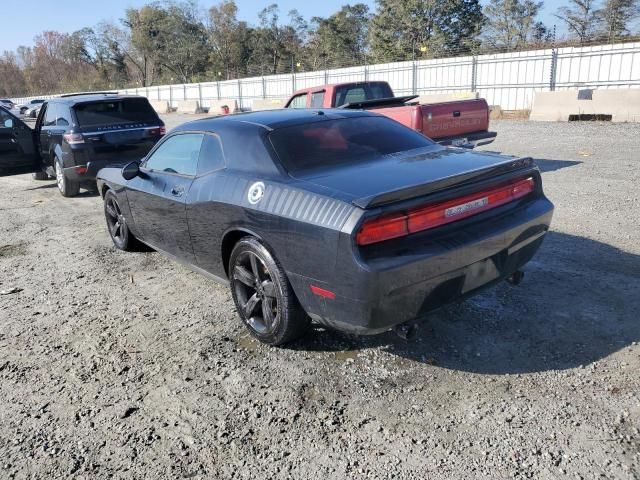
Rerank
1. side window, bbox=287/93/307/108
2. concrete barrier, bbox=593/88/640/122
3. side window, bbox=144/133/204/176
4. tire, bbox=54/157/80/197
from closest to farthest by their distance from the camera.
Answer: side window, bbox=144/133/204/176 → tire, bbox=54/157/80/197 → side window, bbox=287/93/307/108 → concrete barrier, bbox=593/88/640/122

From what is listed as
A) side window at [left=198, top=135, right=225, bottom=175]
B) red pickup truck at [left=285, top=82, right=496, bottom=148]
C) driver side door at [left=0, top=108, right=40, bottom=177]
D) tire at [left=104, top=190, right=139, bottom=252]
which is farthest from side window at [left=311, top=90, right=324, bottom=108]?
side window at [left=198, top=135, right=225, bottom=175]

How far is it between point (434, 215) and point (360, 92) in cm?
754

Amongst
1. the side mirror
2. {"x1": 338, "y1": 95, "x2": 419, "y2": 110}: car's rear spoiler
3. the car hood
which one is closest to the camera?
the car hood

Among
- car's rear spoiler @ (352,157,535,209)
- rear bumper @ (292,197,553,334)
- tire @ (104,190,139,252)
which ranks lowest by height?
tire @ (104,190,139,252)

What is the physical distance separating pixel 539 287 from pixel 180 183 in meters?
2.99

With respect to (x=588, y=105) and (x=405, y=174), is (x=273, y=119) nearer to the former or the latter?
(x=405, y=174)

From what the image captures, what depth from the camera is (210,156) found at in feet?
13.0

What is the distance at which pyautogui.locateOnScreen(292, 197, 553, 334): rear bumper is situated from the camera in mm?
2725

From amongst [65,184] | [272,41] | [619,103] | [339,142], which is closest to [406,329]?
[339,142]

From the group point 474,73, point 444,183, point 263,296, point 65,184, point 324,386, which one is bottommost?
point 324,386

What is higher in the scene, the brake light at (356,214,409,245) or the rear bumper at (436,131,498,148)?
the brake light at (356,214,409,245)

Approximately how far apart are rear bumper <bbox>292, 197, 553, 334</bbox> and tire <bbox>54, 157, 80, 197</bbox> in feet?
23.9

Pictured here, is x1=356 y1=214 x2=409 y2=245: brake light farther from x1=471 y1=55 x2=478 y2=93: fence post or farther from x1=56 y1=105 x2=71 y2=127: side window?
x1=471 y1=55 x2=478 y2=93: fence post

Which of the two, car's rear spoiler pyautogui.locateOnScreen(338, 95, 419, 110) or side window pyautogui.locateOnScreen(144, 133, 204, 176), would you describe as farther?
car's rear spoiler pyautogui.locateOnScreen(338, 95, 419, 110)
